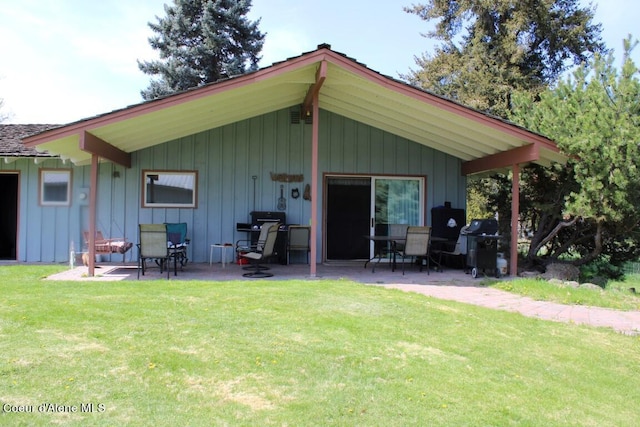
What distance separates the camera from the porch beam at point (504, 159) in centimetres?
730

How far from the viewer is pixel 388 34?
1806 centimetres

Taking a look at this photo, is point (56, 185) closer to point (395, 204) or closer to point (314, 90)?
point (314, 90)

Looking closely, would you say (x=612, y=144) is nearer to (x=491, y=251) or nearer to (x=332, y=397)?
(x=491, y=251)

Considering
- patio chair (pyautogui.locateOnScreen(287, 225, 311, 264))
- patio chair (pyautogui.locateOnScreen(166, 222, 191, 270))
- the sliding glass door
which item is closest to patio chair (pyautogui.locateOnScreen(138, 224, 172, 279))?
patio chair (pyautogui.locateOnScreen(166, 222, 191, 270))

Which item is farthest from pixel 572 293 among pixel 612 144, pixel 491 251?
pixel 612 144

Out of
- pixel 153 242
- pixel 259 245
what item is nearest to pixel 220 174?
pixel 259 245

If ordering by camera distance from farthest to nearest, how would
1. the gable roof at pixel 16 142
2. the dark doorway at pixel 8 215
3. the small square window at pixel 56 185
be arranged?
the dark doorway at pixel 8 215, the small square window at pixel 56 185, the gable roof at pixel 16 142

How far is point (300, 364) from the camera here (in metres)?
3.25

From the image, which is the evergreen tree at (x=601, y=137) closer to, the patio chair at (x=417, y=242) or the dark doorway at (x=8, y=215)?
the patio chair at (x=417, y=242)

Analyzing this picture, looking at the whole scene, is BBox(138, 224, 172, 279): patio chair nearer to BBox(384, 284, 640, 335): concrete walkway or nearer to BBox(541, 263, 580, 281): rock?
BBox(384, 284, 640, 335): concrete walkway

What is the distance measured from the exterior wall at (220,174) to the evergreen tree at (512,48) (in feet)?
28.0

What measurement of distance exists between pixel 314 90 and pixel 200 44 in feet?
44.5

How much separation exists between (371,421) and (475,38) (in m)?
17.7

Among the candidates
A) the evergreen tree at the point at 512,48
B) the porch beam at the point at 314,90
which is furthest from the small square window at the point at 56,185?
the evergreen tree at the point at 512,48
